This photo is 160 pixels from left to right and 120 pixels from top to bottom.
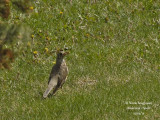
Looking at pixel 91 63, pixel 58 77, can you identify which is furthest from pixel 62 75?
pixel 91 63

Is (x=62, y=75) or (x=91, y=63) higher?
(x=62, y=75)

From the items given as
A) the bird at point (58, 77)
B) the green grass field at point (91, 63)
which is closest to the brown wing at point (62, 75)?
the bird at point (58, 77)

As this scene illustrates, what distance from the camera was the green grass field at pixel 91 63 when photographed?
8648 mm

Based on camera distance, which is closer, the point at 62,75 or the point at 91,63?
the point at 62,75

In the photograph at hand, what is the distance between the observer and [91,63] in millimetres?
11570

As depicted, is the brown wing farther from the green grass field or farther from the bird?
the green grass field

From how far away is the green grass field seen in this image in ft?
28.4

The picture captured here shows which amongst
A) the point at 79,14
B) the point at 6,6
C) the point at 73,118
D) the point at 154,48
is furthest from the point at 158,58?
the point at 6,6

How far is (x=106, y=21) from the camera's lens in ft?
45.2

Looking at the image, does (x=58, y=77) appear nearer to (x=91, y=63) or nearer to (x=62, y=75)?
(x=62, y=75)

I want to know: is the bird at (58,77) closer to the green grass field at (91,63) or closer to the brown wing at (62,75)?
the brown wing at (62,75)

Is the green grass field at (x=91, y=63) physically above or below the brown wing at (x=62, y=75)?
below

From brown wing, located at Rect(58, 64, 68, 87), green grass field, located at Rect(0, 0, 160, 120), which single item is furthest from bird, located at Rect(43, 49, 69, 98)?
green grass field, located at Rect(0, 0, 160, 120)

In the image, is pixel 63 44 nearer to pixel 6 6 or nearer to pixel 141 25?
pixel 141 25
